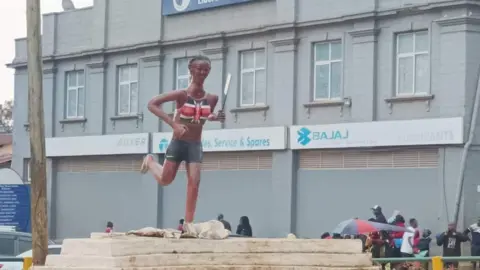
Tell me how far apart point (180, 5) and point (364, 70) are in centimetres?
845

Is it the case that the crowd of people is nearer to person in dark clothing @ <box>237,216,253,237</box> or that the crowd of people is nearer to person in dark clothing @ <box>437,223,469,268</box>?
person in dark clothing @ <box>437,223,469,268</box>

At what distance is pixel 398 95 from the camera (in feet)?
100

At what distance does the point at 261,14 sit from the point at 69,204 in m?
11.8

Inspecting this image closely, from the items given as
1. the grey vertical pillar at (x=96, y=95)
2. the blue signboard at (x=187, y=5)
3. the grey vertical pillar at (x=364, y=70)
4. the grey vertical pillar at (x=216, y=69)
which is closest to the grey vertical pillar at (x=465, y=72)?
the grey vertical pillar at (x=364, y=70)

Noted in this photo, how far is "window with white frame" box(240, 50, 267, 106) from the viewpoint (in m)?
34.5

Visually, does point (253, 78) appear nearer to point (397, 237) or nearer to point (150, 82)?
point (150, 82)

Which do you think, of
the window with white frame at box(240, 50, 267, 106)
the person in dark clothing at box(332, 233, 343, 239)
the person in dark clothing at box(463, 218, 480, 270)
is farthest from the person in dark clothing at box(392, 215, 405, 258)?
the window with white frame at box(240, 50, 267, 106)

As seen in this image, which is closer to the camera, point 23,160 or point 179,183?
point 179,183

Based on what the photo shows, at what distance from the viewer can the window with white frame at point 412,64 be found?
98.3ft

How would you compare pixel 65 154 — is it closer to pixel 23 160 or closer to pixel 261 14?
pixel 23 160

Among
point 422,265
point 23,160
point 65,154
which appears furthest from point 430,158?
point 23,160

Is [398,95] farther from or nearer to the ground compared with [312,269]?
farther from the ground

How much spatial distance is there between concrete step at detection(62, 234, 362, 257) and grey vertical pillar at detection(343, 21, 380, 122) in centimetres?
1824

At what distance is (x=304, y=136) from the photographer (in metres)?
32.5
